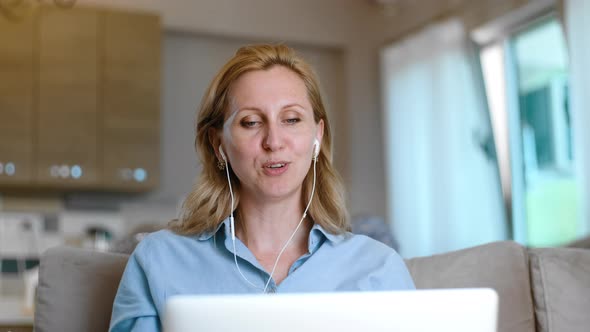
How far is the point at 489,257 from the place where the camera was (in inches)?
74.5

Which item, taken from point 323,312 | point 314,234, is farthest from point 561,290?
point 323,312

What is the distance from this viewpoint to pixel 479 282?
1.87 metres

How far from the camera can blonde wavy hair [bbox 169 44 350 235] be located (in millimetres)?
1847

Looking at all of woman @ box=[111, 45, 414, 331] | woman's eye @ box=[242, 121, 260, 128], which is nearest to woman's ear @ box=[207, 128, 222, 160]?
woman @ box=[111, 45, 414, 331]

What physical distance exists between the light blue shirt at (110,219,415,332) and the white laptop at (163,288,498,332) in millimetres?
725

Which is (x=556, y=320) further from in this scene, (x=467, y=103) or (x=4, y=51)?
(x=4, y=51)

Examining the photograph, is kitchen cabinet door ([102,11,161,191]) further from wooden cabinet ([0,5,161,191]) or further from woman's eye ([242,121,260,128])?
woman's eye ([242,121,260,128])

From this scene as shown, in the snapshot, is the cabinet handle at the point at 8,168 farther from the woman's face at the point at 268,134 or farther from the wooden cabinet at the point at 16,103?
the woman's face at the point at 268,134

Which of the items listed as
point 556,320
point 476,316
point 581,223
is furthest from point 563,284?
point 581,223

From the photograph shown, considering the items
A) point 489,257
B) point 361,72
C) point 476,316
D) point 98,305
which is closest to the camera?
point 476,316

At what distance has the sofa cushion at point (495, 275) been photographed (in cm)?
→ 184

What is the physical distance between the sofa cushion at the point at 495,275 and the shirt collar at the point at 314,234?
231 millimetres

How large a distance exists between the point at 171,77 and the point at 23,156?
1.27 metres

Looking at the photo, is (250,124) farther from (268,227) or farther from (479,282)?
(479,282)
